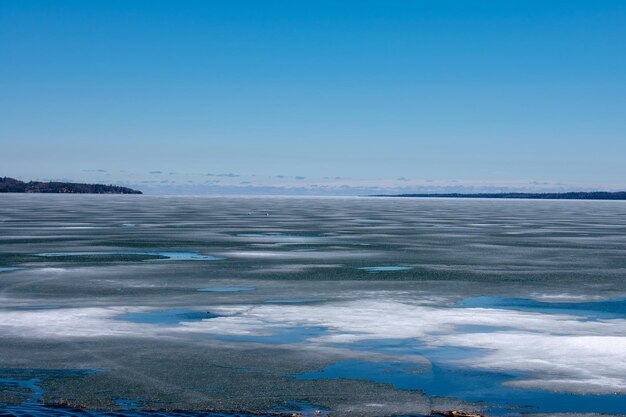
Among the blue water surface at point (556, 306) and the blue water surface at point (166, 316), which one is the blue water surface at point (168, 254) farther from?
the blue water surface at point (556, 306)

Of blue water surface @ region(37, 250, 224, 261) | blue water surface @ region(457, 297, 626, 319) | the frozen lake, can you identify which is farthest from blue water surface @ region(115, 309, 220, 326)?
blue water surface @ region(37, 250, 224, 261)

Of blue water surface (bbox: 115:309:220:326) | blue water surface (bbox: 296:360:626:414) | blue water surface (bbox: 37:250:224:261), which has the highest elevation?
blue water surface (bbox: 37:250:224:261)

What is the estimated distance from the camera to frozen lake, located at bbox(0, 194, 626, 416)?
731cm

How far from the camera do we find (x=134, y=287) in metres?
14.6

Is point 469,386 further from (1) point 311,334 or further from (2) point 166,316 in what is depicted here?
(2) point 166,316

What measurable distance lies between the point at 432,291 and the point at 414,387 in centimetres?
684

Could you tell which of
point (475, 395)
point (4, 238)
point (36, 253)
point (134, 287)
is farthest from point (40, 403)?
point (4, 238)

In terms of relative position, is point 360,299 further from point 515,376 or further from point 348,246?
point 348,246

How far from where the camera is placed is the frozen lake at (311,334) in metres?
7.31

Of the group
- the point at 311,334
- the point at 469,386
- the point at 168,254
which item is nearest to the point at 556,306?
the point at 311,334

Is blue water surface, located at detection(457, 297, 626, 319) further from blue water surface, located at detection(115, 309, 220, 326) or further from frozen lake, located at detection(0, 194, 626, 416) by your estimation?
blue water surface, located at detection(115, 309, 220, 326)

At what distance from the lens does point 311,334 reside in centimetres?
1022


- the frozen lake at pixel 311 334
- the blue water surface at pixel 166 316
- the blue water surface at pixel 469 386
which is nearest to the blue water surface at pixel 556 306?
the frozen lake at pixel 311 334

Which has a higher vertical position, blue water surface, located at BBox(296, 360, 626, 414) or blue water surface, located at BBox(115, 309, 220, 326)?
blue water surface, located at BBox(115, 309, 220, 326)
